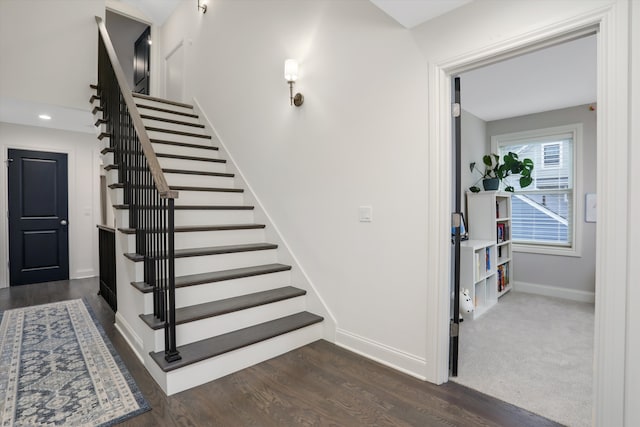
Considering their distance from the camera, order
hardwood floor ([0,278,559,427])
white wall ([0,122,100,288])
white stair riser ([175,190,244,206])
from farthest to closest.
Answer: white wall ([0,122,100,288]) < white stair riser ([175,190,244,206]) < hardwood floor ([0,278,559,427])

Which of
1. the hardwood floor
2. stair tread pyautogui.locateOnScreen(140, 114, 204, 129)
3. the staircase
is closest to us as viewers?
the hardwood floor

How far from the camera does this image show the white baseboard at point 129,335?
2.46 metres

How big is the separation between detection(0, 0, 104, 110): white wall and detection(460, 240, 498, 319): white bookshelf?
5029mm

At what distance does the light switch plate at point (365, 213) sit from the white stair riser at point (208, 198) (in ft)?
5.64

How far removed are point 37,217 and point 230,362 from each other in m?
4.73

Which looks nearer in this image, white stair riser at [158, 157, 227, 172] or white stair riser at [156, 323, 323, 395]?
white stair riser at [156, 323, 323, 395]

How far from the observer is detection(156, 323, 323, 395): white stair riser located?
1.99 meters

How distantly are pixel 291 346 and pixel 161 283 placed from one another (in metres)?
1.06

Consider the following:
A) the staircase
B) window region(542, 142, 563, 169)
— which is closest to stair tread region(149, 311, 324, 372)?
the staircase

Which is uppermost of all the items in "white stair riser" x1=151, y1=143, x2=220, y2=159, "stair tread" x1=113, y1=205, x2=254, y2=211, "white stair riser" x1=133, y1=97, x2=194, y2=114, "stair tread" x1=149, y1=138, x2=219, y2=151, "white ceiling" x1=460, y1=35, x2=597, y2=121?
"white stair riser" x1=133, y1=97, x2=194, y2=114

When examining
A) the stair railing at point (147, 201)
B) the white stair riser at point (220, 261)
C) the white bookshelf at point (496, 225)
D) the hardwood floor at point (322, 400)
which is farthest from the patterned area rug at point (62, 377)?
the white bookshelf at point (496, 225)

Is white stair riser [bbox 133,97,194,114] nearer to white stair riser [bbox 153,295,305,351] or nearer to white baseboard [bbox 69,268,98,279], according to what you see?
white baseboard [bbox 69,268,98,279]

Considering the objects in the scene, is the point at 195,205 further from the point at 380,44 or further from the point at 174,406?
the point at 380,44

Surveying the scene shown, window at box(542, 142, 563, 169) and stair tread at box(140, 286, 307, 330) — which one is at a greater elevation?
window at box(542, 142, 563, 169)
